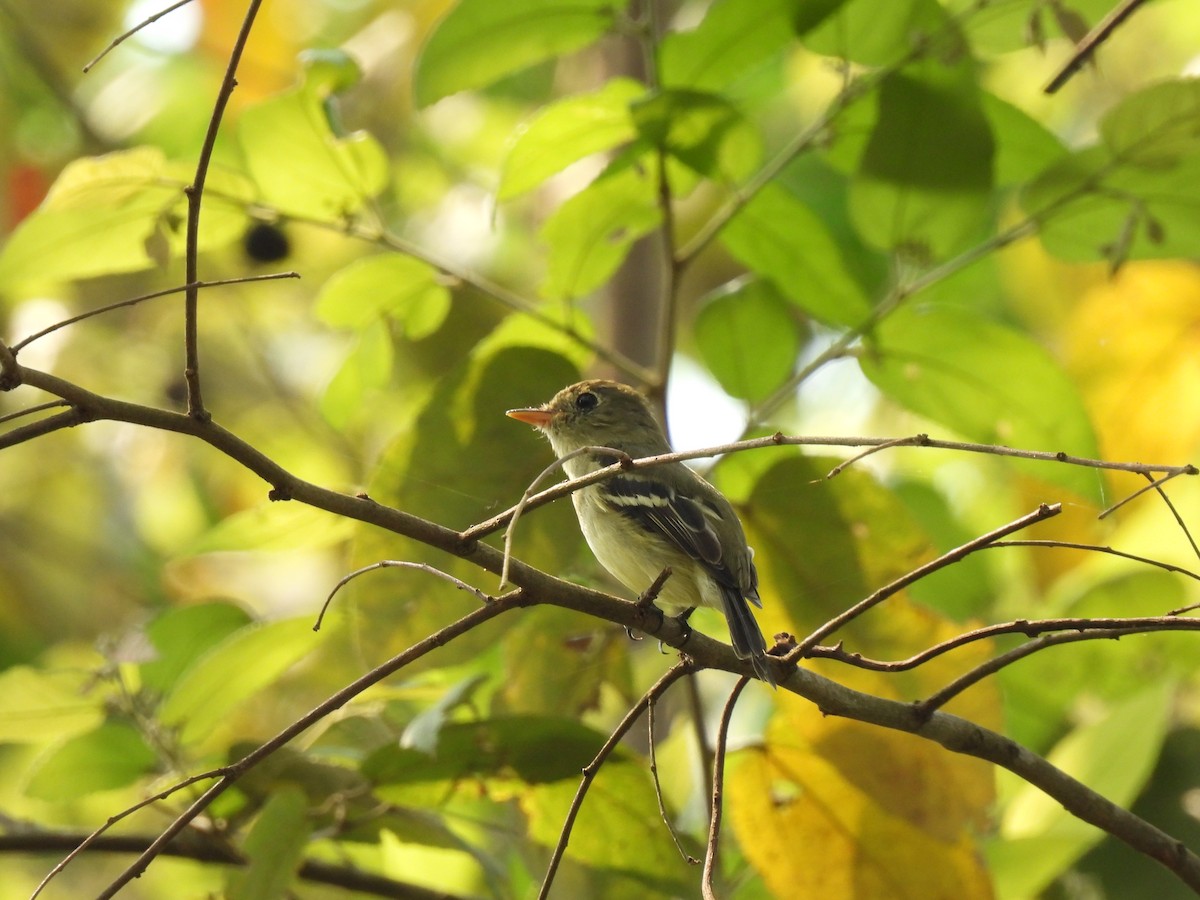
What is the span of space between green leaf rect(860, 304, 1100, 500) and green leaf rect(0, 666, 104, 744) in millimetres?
1562

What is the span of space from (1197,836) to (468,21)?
2.09 metres

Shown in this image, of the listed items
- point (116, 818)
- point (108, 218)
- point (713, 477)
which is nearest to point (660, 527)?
point (713, 477)

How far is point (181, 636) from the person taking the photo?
239 centimetres

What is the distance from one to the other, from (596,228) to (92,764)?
1355 mm

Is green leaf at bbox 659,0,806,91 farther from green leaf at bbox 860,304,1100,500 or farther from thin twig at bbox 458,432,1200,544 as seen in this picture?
thin twig at bbox 458,432,1200,544

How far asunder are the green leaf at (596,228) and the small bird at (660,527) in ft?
0.74

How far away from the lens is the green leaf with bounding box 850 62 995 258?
7.11 feet

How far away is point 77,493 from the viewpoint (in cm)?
477

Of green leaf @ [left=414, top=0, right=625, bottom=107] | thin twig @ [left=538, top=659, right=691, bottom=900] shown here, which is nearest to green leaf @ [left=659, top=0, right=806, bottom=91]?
green leaf @ [left=414, top=0, right=625, bottom=107]

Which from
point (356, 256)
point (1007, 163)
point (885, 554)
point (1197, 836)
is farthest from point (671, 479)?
point (356, 256)

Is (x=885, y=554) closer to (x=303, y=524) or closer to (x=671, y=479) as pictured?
(x=671, y=479)

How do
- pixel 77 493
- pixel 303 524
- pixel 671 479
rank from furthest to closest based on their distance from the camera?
1. pixel 77 493
2. pixel 671 479
3. pixel 303 524

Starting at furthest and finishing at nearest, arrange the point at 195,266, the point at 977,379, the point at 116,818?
the point at 977,379, the point at 116,818, the point at 195,266

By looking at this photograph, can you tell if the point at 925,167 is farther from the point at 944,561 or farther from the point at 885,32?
the point at 944,561
